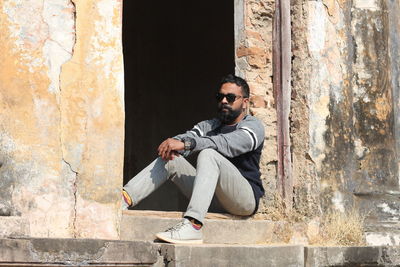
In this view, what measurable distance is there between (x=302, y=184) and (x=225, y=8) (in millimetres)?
4253

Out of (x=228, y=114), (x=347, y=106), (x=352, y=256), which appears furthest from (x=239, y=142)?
(x=347, y=106)

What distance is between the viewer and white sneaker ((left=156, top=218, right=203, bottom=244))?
6.04 m

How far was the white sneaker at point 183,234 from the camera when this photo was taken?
19.8ft

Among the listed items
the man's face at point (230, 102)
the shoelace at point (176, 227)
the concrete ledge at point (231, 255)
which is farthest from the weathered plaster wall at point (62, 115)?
the man's face at point (230, 102)

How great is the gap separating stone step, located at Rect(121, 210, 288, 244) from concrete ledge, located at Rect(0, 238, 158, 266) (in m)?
0.71

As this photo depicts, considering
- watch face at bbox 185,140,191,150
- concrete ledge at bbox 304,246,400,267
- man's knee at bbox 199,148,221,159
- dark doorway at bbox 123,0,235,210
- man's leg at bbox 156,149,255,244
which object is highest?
dark doorway at bbox 123,0,235,210

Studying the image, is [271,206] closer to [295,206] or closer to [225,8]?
[295,206]

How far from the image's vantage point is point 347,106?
7.83 m

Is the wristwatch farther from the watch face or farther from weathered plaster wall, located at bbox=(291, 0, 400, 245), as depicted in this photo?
weathered plaster wall, located at bbox=(291, 0, 400, 245)

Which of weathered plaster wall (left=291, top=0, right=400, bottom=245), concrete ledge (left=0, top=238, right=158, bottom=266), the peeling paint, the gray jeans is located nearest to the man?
the gray jeans

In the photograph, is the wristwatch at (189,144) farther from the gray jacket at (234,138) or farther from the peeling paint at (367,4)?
the peeling paint at (367,4)

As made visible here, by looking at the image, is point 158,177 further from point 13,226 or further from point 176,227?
point 13,226

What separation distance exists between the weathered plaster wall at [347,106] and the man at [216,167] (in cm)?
57

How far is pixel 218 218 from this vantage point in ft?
22.7
